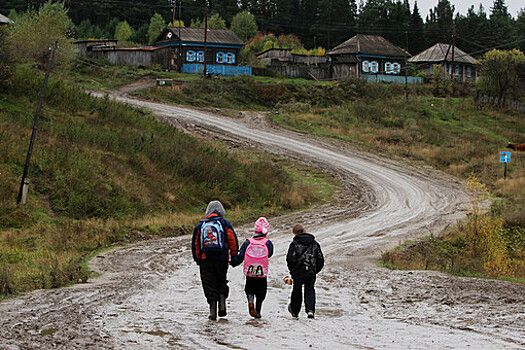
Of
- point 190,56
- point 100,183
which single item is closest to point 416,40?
point 190,56

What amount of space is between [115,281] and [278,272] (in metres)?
4.29

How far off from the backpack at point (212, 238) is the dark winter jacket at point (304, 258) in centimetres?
127

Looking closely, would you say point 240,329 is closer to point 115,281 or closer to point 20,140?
point 115,281

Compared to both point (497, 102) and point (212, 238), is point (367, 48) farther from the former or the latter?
point (212, 238)

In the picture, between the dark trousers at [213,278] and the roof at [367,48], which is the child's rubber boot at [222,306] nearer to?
the dark trousers at [213,278]

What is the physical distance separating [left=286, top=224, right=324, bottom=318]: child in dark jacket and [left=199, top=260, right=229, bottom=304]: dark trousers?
1.17m

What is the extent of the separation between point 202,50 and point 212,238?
6139cm

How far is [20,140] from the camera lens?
2305cm

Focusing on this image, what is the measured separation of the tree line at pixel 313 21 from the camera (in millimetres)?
108812

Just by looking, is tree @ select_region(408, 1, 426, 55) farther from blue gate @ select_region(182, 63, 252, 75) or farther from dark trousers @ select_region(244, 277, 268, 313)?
dark trousers @ select_region(244, 277, 268, 313)

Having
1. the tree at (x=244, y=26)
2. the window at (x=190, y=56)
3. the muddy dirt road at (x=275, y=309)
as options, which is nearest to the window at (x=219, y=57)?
the window at (x=190, y=56)

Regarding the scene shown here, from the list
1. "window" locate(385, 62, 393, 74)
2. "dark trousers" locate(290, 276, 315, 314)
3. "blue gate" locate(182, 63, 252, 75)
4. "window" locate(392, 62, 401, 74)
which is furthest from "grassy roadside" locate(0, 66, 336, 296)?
"window" locate(392, 62, 401, 74)

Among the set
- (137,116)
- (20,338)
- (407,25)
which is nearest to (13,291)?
(20,338)

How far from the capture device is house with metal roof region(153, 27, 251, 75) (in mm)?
65125
